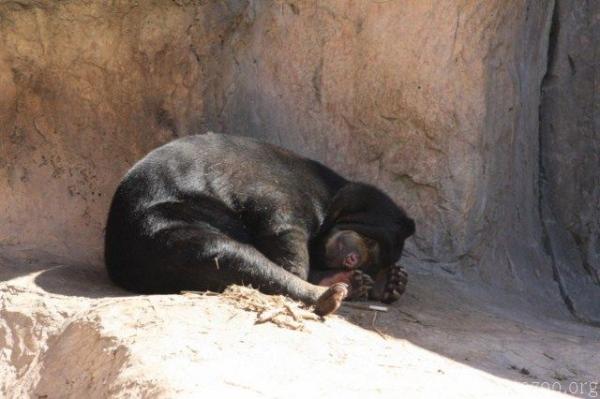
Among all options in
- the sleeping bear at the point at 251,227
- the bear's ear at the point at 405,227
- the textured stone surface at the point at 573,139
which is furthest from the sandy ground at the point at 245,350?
the textured stone surface at the point at 573,139

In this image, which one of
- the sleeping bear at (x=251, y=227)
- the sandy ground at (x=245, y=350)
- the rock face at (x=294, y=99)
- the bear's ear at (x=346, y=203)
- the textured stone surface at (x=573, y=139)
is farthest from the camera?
the textured stone surface at (x=573, y=139)

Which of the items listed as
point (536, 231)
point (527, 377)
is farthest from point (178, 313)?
point (536, 231)

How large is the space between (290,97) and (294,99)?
0.03 meters

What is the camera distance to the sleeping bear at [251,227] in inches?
234

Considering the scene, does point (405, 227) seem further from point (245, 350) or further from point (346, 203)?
point (245, 350)

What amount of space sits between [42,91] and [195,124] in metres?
1.07

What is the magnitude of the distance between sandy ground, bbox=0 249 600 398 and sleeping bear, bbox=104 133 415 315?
0.26 m

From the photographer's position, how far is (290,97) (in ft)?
25.9

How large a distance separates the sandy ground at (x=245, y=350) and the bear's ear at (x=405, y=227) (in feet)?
1.78

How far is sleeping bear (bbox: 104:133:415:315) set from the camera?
19.5 feet

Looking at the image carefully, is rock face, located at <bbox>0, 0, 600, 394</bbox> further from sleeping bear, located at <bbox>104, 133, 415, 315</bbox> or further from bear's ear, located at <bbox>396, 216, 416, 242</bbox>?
sleeping bear, located at <bbox>104, 133, 415, 315</bbox>

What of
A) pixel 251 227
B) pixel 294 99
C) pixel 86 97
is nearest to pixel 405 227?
pixel 251 227

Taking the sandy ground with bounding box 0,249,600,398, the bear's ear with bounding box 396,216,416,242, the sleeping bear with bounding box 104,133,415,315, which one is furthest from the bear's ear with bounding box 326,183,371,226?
the sandy ground with bounding box 0,249,600,398

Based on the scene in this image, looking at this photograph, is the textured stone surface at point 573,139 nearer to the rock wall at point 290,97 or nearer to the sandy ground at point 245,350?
the rock wall at point 290,97
